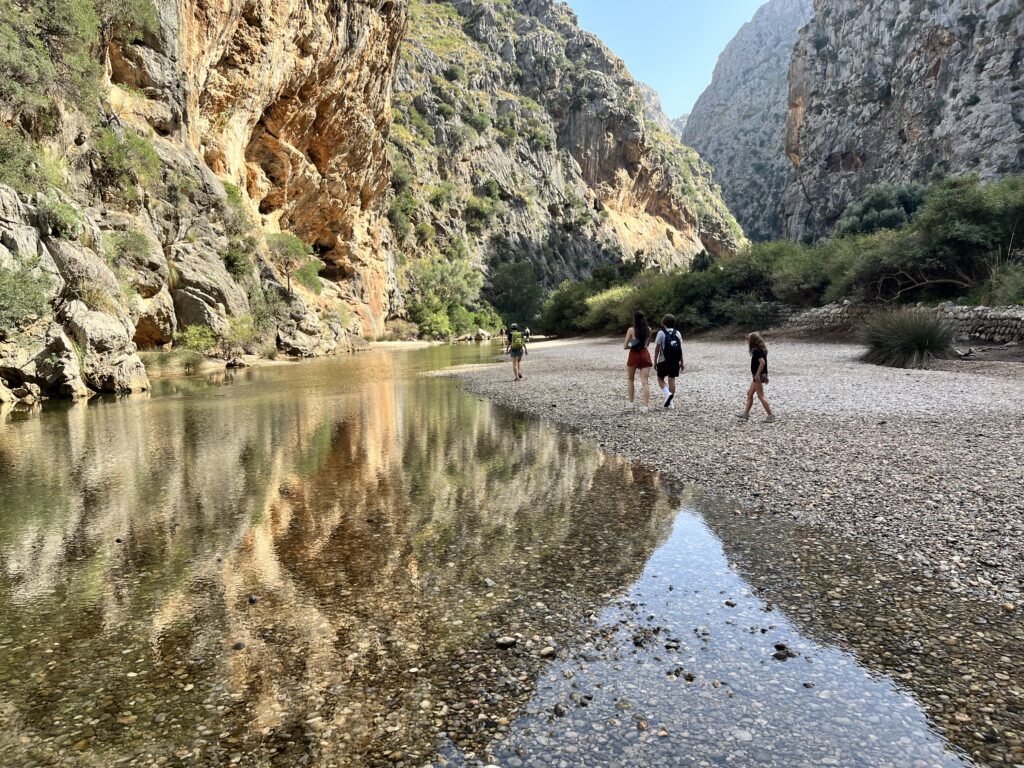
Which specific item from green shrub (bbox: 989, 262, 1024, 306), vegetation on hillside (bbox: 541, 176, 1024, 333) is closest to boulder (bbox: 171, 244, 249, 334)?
vegetation on hillside (bbox: 541, 176, 1024, 333)

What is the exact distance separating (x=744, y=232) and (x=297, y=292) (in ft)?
376

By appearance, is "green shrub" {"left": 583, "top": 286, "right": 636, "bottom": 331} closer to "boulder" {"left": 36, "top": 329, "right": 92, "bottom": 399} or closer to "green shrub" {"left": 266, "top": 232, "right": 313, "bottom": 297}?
"green shrub" {"left": 266, "top": 232, "right": 313, "bottom": 297}

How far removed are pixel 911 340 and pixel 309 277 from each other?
120 feet

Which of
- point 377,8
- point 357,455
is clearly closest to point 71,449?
point 357,455

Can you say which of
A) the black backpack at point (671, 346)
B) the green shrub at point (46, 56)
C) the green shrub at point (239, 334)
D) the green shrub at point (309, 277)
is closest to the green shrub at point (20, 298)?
the green shrub at point (46, 56)

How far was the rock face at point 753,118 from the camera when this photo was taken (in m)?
127

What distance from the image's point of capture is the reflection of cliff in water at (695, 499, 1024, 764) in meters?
2.63

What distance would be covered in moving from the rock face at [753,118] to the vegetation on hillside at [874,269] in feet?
227

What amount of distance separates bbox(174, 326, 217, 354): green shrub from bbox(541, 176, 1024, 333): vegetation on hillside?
1074 inches

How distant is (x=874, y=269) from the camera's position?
26.4m

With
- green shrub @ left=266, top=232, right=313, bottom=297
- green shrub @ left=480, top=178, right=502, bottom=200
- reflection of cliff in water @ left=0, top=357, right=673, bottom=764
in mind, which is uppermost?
green shrub @ left=480, top=178, right=502, bottom=200

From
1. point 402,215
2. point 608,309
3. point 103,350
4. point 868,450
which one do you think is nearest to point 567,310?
point 608,309

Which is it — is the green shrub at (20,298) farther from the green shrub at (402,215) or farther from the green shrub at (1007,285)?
the green shrub at (402,215)

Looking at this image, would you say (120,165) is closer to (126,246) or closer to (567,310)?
(126,246)
